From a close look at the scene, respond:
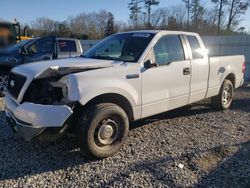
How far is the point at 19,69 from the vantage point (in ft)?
13.9

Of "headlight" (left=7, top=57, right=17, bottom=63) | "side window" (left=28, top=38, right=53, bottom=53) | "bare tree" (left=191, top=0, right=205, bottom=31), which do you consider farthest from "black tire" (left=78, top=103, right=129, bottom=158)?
"bare tree" (left=191, top=0, right=205, bottom=31)

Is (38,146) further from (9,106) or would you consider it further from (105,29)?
(105,29)

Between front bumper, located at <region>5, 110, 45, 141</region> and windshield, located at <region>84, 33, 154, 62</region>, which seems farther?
windshield, located at <region>84, 33, 154, 62</region>

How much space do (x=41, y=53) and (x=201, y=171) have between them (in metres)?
6.81

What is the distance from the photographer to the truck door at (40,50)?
858 centimetres

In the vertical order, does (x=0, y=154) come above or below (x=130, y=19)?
below

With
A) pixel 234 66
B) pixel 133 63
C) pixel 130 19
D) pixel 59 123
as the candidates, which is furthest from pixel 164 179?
pixel 130 19

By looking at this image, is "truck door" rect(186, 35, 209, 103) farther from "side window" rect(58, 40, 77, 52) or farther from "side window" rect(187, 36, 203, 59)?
"side window" rect(58, 40, 77, 52)

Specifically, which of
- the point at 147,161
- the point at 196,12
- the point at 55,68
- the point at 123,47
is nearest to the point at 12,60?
the point at 123,47

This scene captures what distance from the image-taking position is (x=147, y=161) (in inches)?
156

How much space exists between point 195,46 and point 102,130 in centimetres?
304

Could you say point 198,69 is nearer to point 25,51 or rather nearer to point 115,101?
point 115,101

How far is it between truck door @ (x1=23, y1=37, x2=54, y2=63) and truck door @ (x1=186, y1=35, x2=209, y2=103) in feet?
16.2

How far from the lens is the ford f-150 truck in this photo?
26.9 feet
